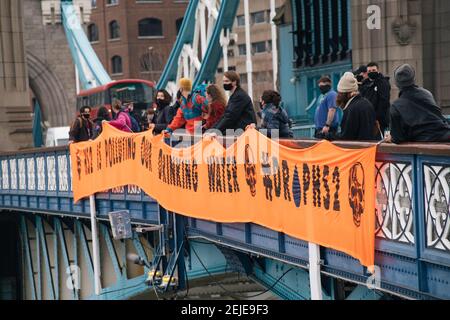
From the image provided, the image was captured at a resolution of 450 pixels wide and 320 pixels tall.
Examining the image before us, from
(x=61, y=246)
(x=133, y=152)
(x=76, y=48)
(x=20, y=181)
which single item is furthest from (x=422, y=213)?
(x=76, y=48)

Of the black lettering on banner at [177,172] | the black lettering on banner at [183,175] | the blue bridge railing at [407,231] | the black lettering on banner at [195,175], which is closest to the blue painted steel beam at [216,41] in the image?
the black lettering on banner at [177,172]

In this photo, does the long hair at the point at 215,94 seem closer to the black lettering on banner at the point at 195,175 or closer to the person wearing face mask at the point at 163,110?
the black lettering on banner at the point at 195,175

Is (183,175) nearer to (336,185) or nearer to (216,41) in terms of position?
(336,185)

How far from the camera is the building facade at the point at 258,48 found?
83938mm

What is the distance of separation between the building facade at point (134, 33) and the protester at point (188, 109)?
7337 centimetres

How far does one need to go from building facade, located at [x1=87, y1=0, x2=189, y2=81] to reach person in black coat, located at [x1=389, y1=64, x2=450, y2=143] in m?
80.2

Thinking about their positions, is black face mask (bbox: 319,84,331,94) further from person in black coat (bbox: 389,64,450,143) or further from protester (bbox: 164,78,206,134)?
person in black coat (bbox: 389,64,450,143)

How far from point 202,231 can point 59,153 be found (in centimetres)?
938

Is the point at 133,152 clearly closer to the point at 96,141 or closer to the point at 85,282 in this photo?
the point at 96,141

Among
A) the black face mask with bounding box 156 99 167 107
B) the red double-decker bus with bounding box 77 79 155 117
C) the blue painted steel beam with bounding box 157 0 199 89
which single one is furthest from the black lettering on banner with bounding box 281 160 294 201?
A: the blue painted steel beam with bounding box 157 0 199 89

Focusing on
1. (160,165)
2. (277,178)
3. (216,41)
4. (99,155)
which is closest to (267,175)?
(277,178)

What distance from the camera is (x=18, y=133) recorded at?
120 feet

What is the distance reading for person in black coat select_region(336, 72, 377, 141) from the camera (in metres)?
13.0

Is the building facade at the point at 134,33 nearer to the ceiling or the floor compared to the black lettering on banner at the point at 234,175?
nearer to the ceiling
